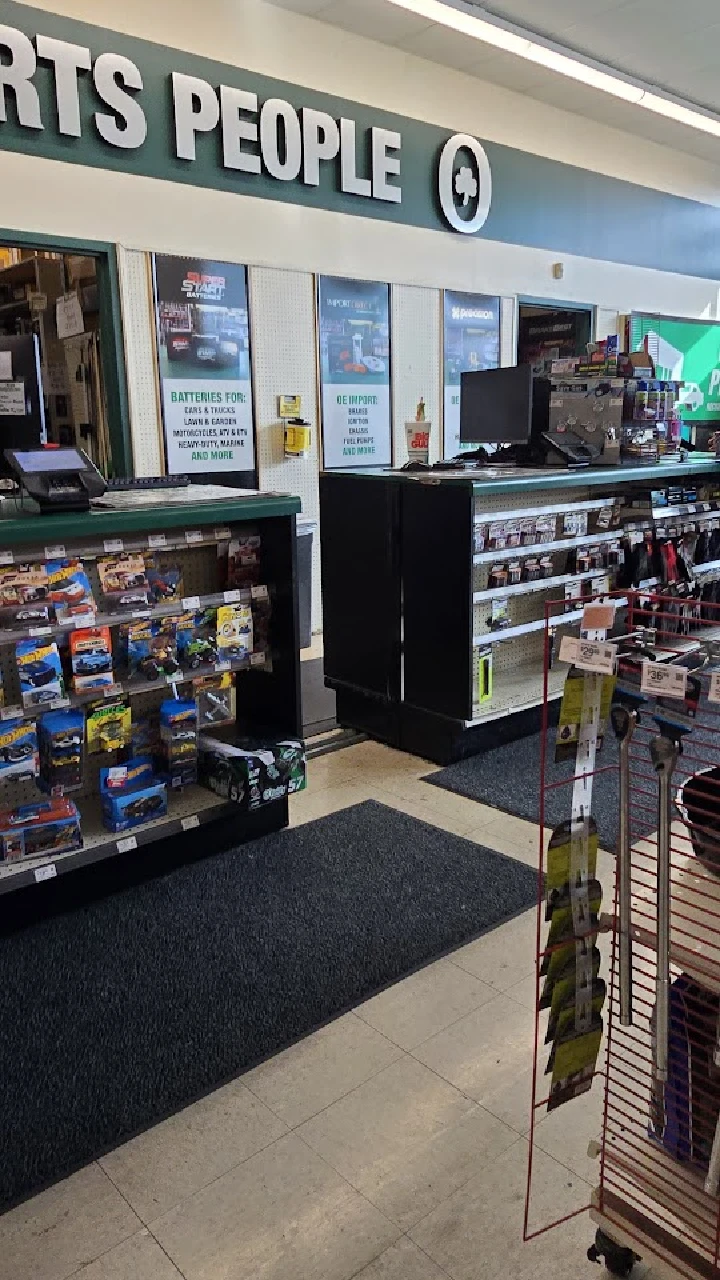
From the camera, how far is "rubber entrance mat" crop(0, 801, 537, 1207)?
2.05 meters

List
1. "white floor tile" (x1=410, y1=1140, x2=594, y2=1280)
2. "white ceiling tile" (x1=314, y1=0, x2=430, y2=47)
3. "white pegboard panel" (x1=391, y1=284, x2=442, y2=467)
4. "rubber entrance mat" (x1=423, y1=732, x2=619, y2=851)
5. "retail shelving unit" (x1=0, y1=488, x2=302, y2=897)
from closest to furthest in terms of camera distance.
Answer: "white floor tile" (x1=410, y1=1140, x2=594, y2=1280)
"retail shelving unit" (x1=0, y1=488, x2=302, y2=897)
"rubber entrance mat" (x1=423, y1=732, x2=619, y2=851)
"white ceiling tile" (x1=314, y1=0, x2=430, y2=47)
"white pegboard panel" (x1=391, y1=284, x2=442, y2=467)

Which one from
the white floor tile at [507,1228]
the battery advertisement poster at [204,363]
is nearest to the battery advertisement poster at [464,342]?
the battery advertisement poster at [204,363]

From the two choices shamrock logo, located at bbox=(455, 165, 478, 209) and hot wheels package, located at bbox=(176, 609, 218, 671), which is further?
shamrock logo, located at bbox=(455, 165, 478, 209)

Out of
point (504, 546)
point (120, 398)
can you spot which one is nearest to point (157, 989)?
point (504, 546)

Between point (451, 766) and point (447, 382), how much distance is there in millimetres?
3732

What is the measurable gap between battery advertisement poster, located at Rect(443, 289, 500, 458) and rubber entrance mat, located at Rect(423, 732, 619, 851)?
3197mm

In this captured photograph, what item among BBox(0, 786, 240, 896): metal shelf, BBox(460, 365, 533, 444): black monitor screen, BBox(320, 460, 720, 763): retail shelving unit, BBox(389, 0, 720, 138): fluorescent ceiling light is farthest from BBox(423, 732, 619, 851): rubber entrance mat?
BBox(389, 0, 720, 138): fluorescent ceiling light

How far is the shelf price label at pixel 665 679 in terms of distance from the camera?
1140 millimetres

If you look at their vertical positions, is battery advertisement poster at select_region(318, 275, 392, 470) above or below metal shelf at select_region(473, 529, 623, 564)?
above

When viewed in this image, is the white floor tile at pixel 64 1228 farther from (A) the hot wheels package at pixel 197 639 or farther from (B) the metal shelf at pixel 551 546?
(B) the metal shelf at pixel 551 546

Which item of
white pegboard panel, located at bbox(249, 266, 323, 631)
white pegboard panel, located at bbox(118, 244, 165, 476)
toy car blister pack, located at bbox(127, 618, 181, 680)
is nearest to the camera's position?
toy car blister pack, located at bbox(127, 618, 181, 680)

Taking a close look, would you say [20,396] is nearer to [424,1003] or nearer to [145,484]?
[145,484]

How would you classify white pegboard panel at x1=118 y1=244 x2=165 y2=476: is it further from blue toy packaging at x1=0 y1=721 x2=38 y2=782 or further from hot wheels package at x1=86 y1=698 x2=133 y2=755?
blue toy packaging at x1=0 y1=721 x2=38 y2=782

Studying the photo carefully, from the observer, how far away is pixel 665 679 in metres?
1.15
